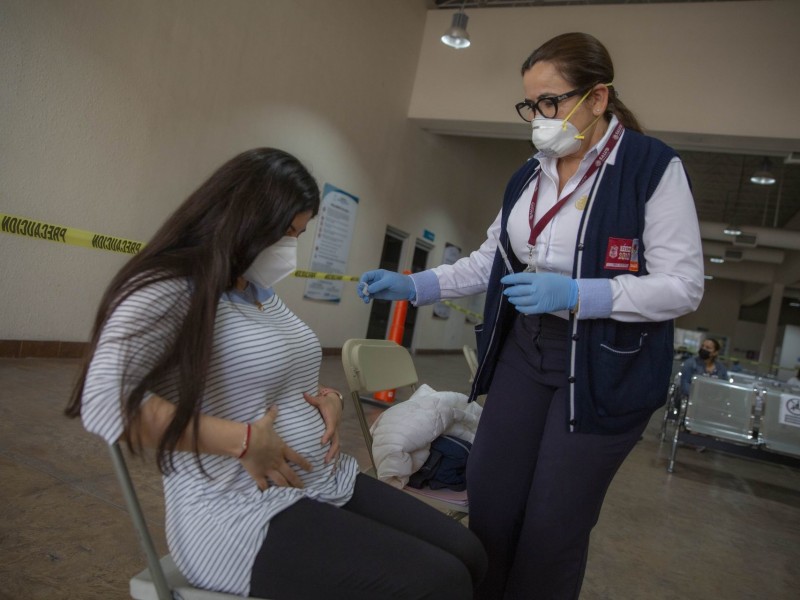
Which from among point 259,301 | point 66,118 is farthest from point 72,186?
point 259,301

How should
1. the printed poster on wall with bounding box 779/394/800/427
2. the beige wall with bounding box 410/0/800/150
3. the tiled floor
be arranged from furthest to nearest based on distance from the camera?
the beige wall with bounding box 410/0/800/150 → the printed poster on wall with bounding box 779/394/800/427 → the tiled floor

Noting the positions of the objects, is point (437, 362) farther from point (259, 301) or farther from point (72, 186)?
point (259, 301)

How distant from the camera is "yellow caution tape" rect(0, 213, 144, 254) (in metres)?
3.23

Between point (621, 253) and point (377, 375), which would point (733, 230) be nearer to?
point (377, 375)

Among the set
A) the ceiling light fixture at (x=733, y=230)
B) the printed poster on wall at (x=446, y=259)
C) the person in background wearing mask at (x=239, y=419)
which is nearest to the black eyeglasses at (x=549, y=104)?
the person in background wearing mask at (x=239, y=419)

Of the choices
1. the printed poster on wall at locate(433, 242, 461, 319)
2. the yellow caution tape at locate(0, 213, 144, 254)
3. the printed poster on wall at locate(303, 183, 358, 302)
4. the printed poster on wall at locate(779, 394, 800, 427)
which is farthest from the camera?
the printed poster on wall at locate(433, 242, 461, 319)

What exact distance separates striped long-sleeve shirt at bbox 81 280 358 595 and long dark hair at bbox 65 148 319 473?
0.08ft

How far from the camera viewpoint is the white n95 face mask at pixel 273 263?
117 cm

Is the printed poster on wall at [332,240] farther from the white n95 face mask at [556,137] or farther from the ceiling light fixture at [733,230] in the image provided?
the ceiling light fixture at [733,230]

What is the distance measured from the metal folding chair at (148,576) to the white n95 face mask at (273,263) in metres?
0.40

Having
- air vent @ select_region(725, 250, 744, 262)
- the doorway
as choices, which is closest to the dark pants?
the doorway

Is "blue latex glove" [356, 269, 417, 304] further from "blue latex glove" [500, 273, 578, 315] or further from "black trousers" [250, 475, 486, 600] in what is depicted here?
"black trousers" [250, 475, 486, 600]

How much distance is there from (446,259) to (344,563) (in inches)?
397

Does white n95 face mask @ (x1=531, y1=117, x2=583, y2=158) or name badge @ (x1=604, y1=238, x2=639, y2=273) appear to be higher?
white n95 face mask @ (x1=531, y1=117, x2=583, y2=158)
